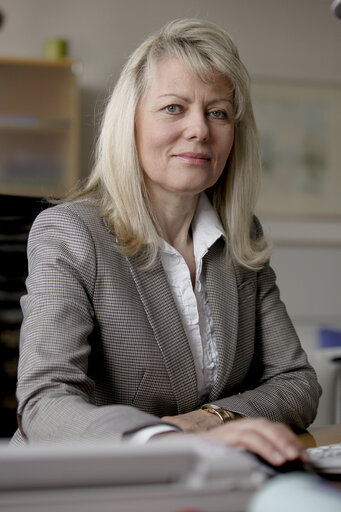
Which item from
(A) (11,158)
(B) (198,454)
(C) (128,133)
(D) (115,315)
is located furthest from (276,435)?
(A) (11,158)

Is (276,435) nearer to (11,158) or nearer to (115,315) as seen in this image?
(115,315)

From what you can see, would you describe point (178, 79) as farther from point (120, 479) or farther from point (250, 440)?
point (120, 479)

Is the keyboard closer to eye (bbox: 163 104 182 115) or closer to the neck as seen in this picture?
the neck

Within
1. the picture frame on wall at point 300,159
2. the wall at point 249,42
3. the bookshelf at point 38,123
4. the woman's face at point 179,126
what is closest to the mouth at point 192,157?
the woman's face at point 179,126

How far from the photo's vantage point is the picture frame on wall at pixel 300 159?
16.3ft

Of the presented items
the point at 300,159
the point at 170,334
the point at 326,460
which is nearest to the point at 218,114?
the point at 170,334

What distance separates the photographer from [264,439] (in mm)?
760

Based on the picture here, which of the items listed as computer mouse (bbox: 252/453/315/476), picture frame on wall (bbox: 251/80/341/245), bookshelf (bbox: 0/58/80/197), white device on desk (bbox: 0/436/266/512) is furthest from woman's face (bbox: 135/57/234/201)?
picture frame on wall (bbox: 251/80/341/245)

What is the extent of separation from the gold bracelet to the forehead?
645 mm

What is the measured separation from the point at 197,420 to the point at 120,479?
0.74 metres

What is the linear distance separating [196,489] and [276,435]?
30cm

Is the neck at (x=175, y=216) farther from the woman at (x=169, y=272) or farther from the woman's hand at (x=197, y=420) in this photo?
the woman's hand at (x=197, y=420)

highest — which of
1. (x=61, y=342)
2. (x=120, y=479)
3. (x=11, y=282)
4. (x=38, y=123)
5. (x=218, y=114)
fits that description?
(x=218, y=114)

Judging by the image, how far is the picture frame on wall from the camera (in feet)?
16.3
